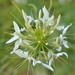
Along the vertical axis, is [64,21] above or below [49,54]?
above

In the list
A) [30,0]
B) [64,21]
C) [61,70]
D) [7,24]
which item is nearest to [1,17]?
[7,24]

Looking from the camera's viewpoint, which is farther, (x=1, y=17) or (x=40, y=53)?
(x=1, y=17)

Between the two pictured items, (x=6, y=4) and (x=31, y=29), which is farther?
(x=6, y=4)

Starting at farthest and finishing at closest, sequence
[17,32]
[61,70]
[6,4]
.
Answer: [6,4]
[61,70]
[17,32]

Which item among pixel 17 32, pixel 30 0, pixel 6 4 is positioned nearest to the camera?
pixel 17 32

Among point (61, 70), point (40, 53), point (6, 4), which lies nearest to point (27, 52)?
point (40, 53)

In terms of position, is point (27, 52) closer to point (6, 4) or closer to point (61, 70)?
point (61, 70)

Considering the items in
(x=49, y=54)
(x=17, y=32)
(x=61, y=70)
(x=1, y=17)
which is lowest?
(x=61, y=70)

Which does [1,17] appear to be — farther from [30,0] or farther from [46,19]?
[46,19]

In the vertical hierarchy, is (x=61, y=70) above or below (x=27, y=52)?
below
